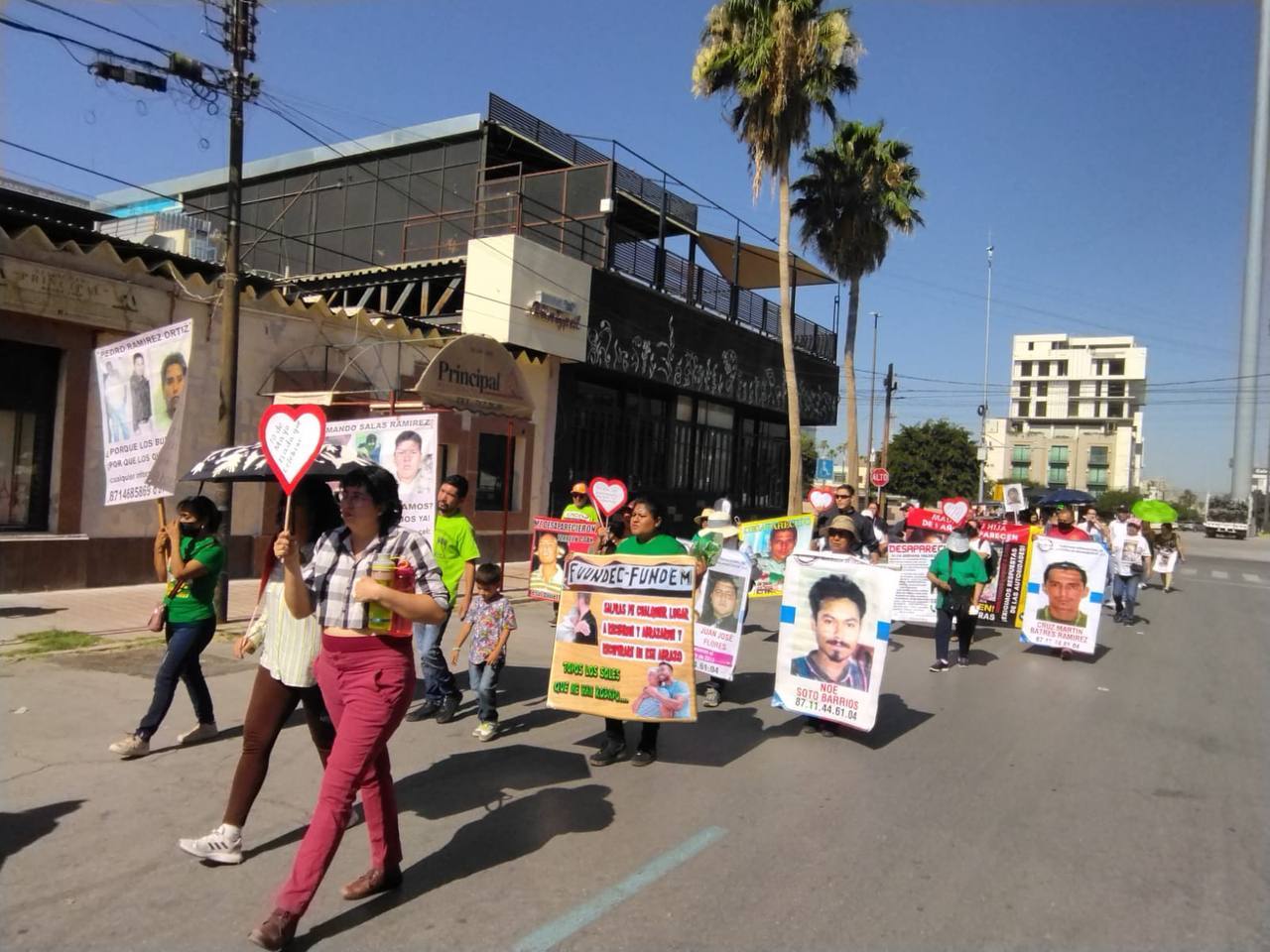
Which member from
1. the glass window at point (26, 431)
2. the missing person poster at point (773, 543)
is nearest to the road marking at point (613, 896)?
the missing person poster at point (773, 543)

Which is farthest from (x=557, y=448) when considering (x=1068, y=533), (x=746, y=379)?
(x=1068, y=533)

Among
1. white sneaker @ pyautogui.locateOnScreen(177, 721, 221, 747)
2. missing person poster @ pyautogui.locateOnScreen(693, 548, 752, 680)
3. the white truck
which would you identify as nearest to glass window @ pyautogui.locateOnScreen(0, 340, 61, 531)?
white sneaker @ pyautogui.locateOnScreen(177, 721, 221, 747)

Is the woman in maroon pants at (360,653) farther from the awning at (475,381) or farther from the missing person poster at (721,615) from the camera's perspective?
the awning at (475,381)

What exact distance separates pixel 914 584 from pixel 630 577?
7.39 m

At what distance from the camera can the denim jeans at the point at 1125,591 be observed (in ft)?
48.1

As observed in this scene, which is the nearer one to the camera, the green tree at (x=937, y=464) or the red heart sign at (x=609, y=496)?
the red heart sign at (x=609, y=496)


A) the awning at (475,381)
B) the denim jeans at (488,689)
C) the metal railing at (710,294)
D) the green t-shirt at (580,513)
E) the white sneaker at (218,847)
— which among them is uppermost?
the metal railing at (710,294)

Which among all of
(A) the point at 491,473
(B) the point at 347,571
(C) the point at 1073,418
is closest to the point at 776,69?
(A) the point at 491,473

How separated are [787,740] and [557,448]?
1378cm

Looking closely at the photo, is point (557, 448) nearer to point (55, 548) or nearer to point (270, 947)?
point (55, 548)

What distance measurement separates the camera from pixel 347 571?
148 inches

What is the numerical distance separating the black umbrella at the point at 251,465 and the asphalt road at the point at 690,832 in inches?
68.8

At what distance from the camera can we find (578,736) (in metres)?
6.39

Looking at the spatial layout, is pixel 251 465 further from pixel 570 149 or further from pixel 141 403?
pixel 570 149
